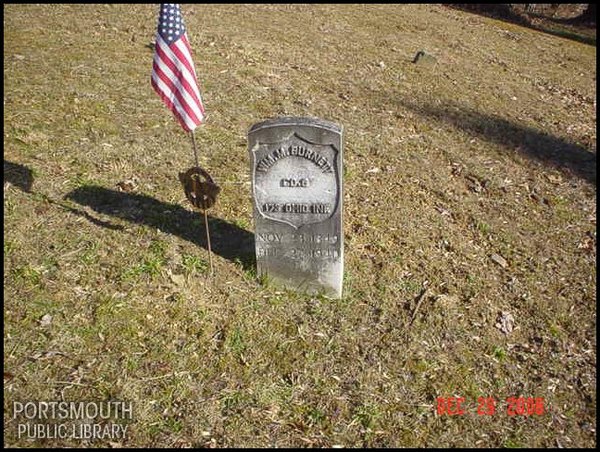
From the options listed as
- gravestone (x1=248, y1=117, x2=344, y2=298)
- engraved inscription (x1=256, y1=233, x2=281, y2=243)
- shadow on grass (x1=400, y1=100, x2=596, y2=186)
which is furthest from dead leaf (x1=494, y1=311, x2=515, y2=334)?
shadow on grass (x1=400, y1=100, x2=596, y2=186)

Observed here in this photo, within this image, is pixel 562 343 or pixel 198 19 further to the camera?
pixel 198 19

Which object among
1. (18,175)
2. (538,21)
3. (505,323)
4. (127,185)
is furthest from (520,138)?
(538,21)

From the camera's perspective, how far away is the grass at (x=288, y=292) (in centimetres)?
412

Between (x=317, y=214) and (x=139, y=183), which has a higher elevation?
(x=317, y=214)

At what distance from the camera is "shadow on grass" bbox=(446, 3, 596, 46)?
1877 centimetres

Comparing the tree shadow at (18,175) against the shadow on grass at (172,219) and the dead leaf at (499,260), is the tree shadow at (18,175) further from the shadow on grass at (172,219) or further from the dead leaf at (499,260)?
the dead leaf at (499,260)

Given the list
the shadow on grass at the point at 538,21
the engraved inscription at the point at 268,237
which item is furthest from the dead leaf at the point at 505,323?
the shadow on grass at the point at 538,21

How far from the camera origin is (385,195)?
7070 mm

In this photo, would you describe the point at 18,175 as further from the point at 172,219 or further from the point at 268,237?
the point at 268,237

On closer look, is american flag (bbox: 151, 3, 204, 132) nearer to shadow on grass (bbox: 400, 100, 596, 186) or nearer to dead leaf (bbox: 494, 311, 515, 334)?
dead leaf (bbox: 494, 311, 515, 334)

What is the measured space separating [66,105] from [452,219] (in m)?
6.34

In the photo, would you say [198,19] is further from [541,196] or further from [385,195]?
[541,196]

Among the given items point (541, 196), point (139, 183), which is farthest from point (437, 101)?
point (139, 183)

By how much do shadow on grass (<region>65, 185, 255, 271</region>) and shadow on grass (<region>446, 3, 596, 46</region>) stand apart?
17.3 m
